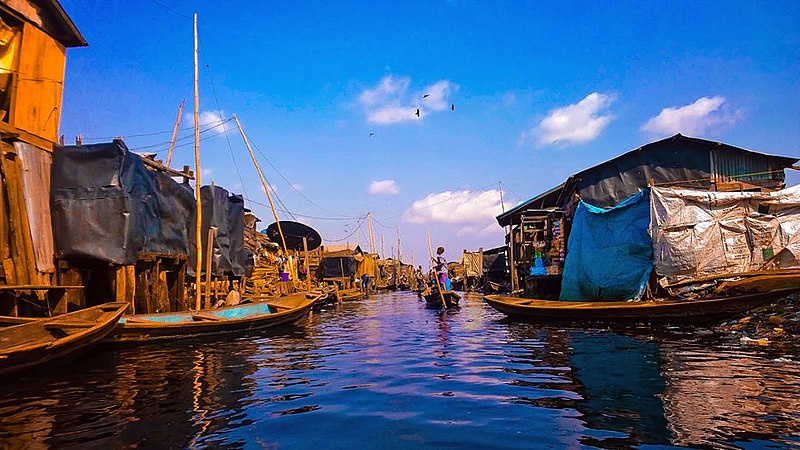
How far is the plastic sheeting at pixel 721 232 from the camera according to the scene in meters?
12.4

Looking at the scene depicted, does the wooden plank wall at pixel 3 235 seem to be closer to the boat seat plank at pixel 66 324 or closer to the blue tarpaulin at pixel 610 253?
the boat seat plank at pixel 66 324

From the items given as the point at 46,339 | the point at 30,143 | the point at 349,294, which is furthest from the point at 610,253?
the point at 349,294

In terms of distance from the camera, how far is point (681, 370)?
22.6 ft

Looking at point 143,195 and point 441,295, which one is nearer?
point 143,195

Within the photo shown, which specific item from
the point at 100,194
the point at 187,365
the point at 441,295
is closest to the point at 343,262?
the point at 441,295

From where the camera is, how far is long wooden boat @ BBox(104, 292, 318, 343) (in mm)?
10430

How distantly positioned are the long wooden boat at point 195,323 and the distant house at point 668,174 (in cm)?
1110

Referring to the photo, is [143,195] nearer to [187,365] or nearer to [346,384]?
[187,365]

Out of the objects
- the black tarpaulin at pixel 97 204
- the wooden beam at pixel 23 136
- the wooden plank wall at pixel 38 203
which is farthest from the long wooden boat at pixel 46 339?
the wooden beam at pixel 23 136

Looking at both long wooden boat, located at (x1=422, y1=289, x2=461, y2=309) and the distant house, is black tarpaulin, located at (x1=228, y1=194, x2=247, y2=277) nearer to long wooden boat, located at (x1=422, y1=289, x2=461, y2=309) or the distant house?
long wooden boat, located at (x1=422, y1=289, x2=461, y2=309)

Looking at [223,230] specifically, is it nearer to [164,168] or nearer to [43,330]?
[164,168]

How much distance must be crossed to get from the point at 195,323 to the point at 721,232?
45.9ft

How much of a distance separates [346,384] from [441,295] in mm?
14904

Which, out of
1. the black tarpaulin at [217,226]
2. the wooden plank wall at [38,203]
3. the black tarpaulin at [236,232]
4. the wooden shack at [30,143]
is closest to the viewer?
the wooden shack at [30,143]
